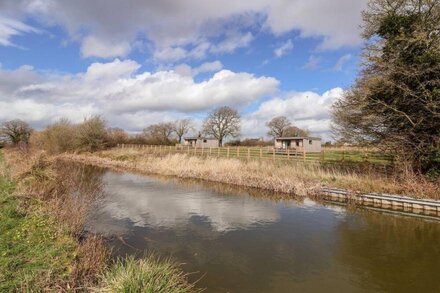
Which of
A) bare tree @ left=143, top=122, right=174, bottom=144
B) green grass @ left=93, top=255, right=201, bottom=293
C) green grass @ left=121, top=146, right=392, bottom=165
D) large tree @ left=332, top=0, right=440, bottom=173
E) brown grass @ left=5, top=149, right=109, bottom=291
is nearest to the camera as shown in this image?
green grass @ left=93, top=255, right=201, bottom=293

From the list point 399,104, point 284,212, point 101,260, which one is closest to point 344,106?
point 399,104

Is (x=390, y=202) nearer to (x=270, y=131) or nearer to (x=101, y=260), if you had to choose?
(x=101, y=260)

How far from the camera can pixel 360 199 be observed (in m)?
14.5

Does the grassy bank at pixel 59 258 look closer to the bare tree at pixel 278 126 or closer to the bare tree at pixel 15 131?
the bare tree at pixel 15 131

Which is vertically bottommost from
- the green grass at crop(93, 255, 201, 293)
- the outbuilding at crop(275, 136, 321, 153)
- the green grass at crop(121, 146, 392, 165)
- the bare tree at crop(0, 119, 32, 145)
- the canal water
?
the canal water

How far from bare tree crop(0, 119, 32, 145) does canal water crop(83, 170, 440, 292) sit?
44933mm

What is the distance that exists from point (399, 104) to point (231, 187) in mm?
9545

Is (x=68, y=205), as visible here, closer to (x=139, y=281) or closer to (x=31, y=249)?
(x=31, y=249)

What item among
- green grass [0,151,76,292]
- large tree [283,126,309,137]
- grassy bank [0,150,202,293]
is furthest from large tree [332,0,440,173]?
large tree [283,126,309,137]

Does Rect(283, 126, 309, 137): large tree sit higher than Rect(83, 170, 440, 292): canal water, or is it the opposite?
Rect(283, 126, 309, 137): large tree

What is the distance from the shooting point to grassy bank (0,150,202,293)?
16.0 ft

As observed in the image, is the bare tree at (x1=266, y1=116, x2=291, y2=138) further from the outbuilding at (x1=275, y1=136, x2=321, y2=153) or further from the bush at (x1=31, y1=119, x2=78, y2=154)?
the bush at (x1=31, y1=119, x2=78, y2=154)

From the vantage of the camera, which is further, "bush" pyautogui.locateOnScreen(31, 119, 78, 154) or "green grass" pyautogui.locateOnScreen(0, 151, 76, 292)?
"bush" pyautogui.locateOnScreen(31, 119, 78, 154)

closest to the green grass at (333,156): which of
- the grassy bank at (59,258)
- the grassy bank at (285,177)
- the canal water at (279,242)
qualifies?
the grassy bank at (285,177)
